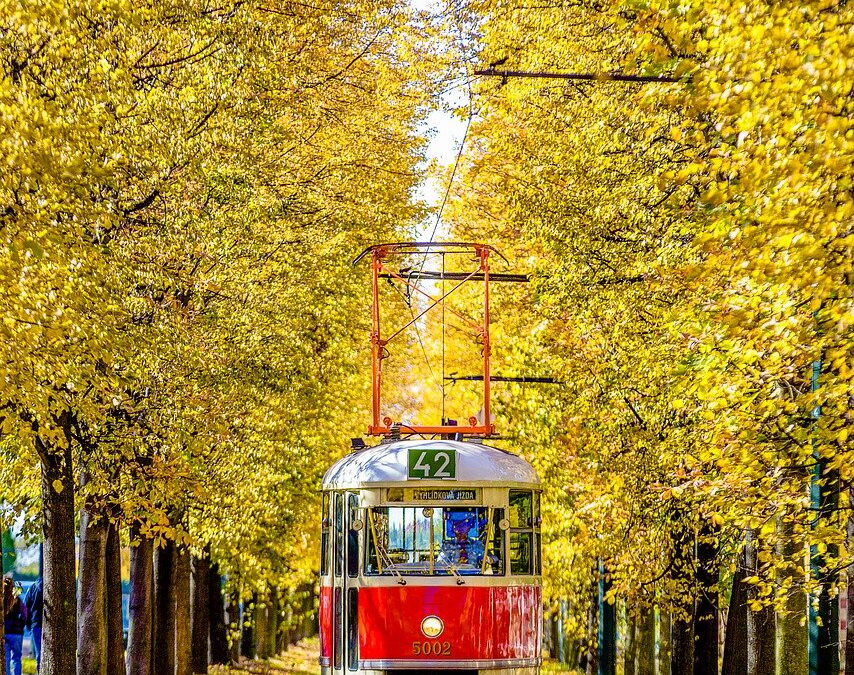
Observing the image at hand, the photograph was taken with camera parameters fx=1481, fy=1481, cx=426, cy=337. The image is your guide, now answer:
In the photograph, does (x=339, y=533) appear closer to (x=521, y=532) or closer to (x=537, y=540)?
(x=521, y=532)

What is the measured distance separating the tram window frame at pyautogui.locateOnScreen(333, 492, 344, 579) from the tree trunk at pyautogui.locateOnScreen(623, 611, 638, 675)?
11.5 meters

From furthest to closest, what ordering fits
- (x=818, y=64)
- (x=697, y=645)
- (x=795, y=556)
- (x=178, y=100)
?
1. (x=697, y=645)
2. (x=178, y=100)
3. (x=795, y=556)
4. (x=818, y=64)

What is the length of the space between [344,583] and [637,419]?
197 inches

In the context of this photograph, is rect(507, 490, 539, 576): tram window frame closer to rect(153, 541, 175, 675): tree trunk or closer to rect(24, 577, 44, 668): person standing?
rect(24, 577, 44, 668): person standing

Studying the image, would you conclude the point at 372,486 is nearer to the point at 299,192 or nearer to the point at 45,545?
the point at 45,545

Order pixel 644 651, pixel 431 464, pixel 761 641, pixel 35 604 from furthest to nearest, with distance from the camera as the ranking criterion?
pixel 644 651, pixel 35 604, pixel 761 641, pixel 431 464

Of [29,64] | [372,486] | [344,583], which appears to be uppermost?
[29,64]

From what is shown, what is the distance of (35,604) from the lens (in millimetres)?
20906

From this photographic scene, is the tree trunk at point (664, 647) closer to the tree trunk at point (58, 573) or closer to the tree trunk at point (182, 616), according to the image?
the tree trunk at point (182, 616)

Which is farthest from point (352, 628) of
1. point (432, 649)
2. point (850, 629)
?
point (850, 629)

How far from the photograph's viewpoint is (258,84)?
16766mm

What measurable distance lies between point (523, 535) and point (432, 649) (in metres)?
1.62

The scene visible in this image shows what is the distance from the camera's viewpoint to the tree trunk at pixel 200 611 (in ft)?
90.9

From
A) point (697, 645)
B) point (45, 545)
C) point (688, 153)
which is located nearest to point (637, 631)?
point (697, 645)
